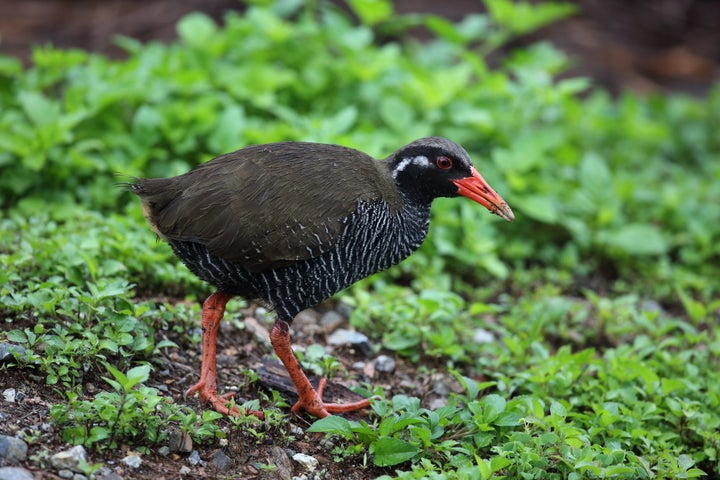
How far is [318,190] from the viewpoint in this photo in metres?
4.96

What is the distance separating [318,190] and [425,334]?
4.93 ft

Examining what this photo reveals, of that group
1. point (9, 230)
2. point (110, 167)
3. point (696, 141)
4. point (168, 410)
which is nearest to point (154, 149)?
point (110, 167)

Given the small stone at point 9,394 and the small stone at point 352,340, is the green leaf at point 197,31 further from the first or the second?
the small stone at point 9,394

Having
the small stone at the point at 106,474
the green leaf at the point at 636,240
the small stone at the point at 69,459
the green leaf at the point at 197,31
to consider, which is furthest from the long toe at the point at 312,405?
the green leaf at the point at 197,31

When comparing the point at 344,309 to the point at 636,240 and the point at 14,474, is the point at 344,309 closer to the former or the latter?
the point at 636,240

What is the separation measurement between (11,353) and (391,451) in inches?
81.2

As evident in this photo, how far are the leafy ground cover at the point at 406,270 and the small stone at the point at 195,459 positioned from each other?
0.09 m

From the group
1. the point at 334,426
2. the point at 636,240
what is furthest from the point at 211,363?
the point at 636,240

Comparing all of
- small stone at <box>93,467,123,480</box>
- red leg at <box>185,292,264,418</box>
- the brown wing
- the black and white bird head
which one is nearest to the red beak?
the black and white bird head

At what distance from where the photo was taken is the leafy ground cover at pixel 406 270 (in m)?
4.55

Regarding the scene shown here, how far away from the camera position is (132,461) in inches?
164

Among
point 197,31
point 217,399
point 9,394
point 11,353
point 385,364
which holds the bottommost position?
point 385,364

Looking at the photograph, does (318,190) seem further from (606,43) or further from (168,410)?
(606,43)

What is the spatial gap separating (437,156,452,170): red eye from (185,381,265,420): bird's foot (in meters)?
1.78
